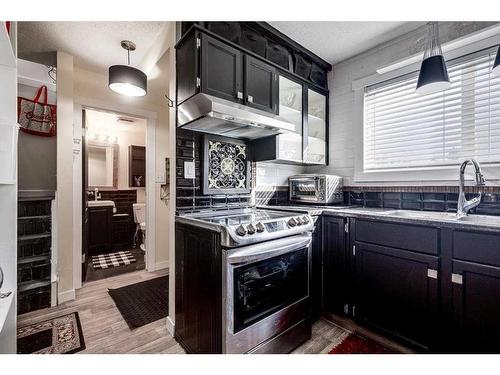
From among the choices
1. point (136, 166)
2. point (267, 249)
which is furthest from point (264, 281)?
point (136, 166)

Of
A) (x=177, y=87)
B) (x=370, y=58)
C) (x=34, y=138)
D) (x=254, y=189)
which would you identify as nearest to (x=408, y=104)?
(x=370, y=58)

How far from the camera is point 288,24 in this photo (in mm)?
2092

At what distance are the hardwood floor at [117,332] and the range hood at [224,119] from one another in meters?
1.60

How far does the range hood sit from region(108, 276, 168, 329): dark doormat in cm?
166

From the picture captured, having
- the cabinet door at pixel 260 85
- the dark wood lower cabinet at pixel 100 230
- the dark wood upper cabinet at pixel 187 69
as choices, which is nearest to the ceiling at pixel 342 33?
the cabinet door at pixel 260 85

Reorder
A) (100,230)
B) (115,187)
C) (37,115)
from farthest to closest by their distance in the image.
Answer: (115,187) < (100,230) < (37,115)

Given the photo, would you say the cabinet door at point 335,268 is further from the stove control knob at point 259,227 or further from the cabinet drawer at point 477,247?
the stove control knob at point 259,227

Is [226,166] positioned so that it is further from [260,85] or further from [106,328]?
[106,328]

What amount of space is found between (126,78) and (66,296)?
2202mm

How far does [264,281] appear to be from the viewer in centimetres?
151

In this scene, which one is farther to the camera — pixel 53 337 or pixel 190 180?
pixel 190 180

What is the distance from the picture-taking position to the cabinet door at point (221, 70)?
1688 mm
